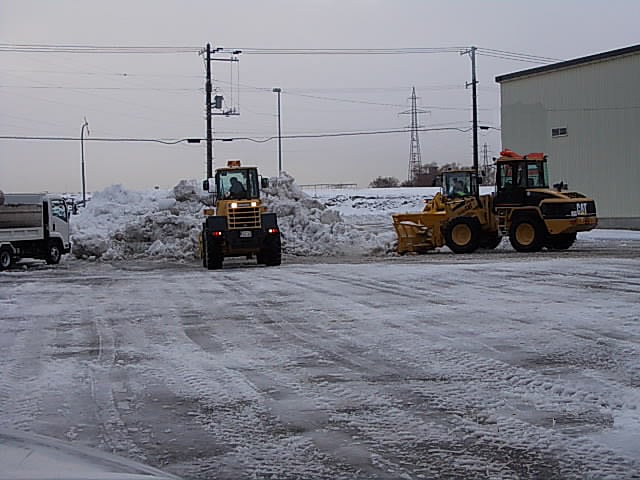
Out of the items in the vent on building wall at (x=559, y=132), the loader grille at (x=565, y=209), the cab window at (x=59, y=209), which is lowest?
the loader grille at (x=565, y=209)

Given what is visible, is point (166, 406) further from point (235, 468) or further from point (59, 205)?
point (59, 205)

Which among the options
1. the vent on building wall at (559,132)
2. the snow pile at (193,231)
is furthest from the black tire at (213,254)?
the vent on building wall at (559,132)

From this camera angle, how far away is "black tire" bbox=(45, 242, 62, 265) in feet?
99.0

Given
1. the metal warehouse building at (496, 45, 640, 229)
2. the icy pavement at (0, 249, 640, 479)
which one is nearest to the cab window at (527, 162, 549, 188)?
the icy pavement at (0, 249, 640, 479)

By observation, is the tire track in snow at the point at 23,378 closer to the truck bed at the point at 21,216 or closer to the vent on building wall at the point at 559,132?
the truck bed at the point at 21,216

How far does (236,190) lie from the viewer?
2542 cm

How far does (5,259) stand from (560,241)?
17.9 meters

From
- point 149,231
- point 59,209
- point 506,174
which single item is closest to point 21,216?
point 59,209

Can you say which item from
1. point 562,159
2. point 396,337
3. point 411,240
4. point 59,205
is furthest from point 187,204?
point 396,337

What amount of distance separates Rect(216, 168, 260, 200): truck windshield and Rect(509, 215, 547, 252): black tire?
8.66m

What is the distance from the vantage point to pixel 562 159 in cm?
Answer: 4669

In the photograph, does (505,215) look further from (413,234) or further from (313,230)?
(313,230)

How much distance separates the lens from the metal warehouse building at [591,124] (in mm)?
43094

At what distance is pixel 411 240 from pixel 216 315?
55.4ft
